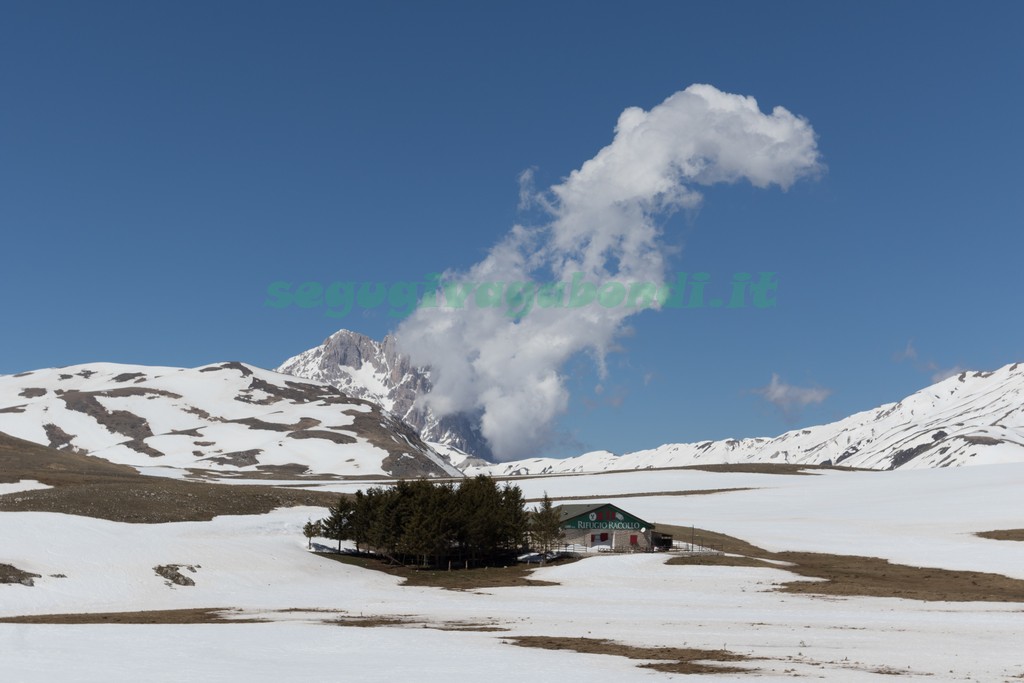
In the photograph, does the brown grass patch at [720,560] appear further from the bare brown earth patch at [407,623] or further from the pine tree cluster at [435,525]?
the bare brown earth patch at [407,623]

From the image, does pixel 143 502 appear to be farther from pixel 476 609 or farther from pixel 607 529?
pixel 476 609

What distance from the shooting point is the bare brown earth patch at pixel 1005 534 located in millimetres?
105125

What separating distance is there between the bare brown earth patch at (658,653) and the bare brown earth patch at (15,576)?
38.7 metres

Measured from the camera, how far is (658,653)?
38.4m

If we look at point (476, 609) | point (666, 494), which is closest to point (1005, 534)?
point (476, 609)

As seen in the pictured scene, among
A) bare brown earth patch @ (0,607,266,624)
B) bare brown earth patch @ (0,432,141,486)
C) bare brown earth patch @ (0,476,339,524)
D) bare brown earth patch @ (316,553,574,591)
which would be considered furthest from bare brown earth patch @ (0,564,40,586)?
bare brown earth patch @ (0,432,141,486)

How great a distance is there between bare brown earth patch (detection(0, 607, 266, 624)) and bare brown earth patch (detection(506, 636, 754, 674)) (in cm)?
1906

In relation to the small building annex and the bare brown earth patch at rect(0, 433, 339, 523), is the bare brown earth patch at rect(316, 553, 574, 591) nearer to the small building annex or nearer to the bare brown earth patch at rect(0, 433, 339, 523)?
the small building annex

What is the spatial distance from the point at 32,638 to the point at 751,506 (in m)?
128

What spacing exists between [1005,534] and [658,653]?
87845 mm

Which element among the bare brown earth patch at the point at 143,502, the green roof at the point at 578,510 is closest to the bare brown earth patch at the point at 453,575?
the green roof at the point at 578,510

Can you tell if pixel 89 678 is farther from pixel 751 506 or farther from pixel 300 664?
pixel 751 506

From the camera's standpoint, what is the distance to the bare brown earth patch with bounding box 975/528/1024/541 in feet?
345

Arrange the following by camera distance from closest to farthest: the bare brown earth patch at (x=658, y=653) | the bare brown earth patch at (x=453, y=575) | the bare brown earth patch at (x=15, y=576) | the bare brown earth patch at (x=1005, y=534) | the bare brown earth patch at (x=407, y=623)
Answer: the bare brown earth patch at (x=658, y=653)
the bare brown earth patch at (x=407, y=623)
the bare brown earth patch at (x=15, y=576)
the bare brown earth patch at (x=453, y=575)
the bare brown earth patch at (x=1005, y=534)
